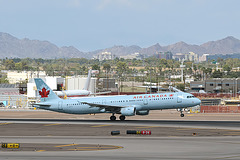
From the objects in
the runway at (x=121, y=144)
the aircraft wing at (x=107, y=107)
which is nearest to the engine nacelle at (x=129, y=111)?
the aircraft wing at (x=107, y=107)

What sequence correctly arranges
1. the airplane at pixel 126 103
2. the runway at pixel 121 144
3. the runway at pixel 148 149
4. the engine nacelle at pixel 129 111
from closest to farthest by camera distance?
1. the runway at pixel 148 149
2. the runway at pixel 121 144
3. the engine nacelle at pixel 129 111
4. the airplane at pixel 126 103

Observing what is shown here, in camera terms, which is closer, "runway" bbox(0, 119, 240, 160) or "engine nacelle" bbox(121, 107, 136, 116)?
"runway" bbox(0, 119, 240, 160)

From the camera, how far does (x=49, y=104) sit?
228ft

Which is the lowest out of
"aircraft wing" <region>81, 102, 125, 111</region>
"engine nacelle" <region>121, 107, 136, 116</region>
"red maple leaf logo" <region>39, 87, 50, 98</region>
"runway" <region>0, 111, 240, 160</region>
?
"runway" <region>0, 111, 240, 160</region>

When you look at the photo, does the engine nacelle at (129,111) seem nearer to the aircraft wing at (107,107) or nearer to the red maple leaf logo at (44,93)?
the aircraft wing at (107,107)

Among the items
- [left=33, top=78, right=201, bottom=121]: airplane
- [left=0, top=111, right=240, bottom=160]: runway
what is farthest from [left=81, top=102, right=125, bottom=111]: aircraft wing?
[left=0, top=111, right=240, bottom=160]: runway

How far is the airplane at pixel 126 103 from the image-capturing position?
65562 mm

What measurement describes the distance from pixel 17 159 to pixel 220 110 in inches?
2921

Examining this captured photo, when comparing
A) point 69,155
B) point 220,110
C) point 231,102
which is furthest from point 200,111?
point 69,155

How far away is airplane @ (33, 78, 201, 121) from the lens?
6556 cm

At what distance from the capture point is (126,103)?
66562mm

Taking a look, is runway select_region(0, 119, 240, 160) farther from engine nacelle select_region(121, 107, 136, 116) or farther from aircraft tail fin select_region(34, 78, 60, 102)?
aircraft tail fin select_region(34, 78, 60, 102)

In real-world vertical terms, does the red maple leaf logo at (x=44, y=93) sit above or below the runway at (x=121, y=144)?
above

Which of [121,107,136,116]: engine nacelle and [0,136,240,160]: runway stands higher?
[121,107,136,116]: engine nacelle
